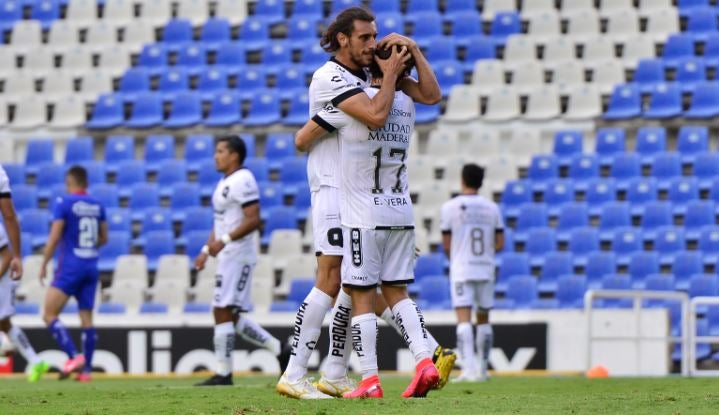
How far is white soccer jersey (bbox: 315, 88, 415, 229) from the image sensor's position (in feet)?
25.4

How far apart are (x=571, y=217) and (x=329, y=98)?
38.3 feet

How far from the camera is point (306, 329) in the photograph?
8133 mm

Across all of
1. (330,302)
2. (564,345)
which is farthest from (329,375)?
(564,345)

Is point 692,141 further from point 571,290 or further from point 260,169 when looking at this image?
point 260,169

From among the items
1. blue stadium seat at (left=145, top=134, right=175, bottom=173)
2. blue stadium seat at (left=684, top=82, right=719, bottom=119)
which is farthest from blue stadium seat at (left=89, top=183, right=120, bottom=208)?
blue stadium seat at (left=684, top=82, right=719, bottom=119)

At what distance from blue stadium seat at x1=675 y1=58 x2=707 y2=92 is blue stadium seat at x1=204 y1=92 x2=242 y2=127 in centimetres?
677

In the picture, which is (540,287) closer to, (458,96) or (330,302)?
(458,96)

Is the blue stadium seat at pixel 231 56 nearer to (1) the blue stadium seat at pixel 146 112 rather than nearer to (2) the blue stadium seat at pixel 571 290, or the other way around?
(1) the blue stadium seat at pixel 146 112

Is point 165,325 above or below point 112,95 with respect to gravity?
below

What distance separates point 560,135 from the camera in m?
20.0

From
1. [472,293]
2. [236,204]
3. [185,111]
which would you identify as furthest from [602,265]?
[236,204]

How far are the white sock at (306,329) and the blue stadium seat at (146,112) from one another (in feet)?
45.2

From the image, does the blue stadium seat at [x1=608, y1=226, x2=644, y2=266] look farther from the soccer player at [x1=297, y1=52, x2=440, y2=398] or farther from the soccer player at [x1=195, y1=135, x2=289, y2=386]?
the soccer player at [x1=297, y1=52, x2=440, y2=398]

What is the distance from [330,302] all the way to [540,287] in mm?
10508
